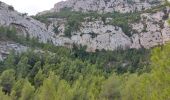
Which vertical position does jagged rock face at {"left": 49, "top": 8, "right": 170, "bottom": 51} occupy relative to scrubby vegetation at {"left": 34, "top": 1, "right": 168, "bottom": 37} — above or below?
below

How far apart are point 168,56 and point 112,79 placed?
33.2 metres

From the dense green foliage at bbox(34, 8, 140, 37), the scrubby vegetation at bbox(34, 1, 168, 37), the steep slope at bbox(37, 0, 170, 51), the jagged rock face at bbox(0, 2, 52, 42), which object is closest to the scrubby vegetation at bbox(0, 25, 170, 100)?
the steep slope at bbox(37, 0, 170, 51)

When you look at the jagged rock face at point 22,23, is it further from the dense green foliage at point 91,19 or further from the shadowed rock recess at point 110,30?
the dense green foliage at point 91,19

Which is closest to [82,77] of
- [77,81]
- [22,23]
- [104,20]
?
[77,81]

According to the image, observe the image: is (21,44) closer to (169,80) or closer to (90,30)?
(90,30)

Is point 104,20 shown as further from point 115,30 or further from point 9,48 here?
point 9,48

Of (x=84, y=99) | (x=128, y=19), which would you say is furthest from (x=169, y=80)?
(x=128, y=19)

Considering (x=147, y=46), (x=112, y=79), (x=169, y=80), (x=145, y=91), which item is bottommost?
(x=147, y=46)

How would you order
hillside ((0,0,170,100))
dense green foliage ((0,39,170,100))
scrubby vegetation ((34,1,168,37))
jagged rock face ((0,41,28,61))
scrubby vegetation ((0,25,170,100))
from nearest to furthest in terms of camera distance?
dense green foliage ((0,39,170,100)) < scrubby vegetation ((0,25,170,100)) < hillside ((0,0,170,100)) < jagged rock face ((0,41,28,61)) < scrubby vegetation ((34,1,168,37))

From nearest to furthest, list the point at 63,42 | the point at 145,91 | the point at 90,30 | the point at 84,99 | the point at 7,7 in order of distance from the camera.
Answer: the point at 145,91, the point at 84,99, the point at 7,7, the point at 63,42, the point at 90,30

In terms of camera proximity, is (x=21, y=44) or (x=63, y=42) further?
(x=63, y=42)

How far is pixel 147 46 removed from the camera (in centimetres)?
16250

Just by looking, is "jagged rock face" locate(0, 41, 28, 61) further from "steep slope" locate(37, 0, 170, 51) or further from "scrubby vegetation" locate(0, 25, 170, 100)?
"steep slope" locate(37, 0, 170, 51)

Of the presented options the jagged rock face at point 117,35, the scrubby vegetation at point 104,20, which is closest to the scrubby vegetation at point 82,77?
the jagged rock face at point 117,35
